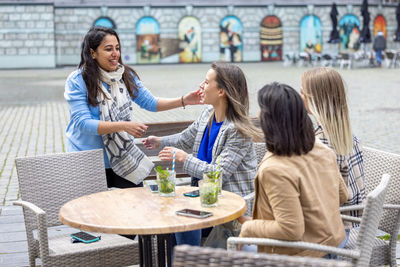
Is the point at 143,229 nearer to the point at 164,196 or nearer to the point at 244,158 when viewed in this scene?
the point at 164,196

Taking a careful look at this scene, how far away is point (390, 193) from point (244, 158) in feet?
2.82

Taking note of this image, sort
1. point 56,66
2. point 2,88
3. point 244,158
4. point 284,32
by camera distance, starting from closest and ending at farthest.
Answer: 1. point 244,158
2. point 2,88
3. point 56,66
4. point 284,32

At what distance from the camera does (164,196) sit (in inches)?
136

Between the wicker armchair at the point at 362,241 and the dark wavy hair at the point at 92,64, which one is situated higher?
the dark wavy hair at the point at 92,64

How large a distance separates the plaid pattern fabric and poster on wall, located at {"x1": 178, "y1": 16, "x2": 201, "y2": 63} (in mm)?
40014

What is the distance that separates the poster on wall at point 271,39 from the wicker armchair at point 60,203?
4093 cm

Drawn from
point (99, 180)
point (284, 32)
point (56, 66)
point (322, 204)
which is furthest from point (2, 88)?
point (284, 32)

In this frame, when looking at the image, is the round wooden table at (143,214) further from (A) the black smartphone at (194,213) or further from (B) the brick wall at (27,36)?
(B) the brick wall at (27,36)

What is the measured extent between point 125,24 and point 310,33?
42.7 ft

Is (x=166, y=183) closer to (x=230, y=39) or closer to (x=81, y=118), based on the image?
(x=81, y=118)

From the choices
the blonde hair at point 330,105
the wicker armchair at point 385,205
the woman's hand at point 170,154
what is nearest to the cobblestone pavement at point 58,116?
the woman's hand at point 170,154

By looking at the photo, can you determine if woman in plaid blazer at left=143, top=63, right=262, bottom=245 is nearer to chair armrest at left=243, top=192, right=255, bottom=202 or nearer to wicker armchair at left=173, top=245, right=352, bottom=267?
chair armrest at left=243, top=192, right=255, bottom=202

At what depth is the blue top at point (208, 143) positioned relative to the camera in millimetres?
3932

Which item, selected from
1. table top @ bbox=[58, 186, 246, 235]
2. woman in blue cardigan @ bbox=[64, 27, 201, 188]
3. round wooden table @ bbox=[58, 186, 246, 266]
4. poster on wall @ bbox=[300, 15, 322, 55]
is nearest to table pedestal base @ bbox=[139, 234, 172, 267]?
round wooden table @ bbox=[58, 186, 246, 266]
